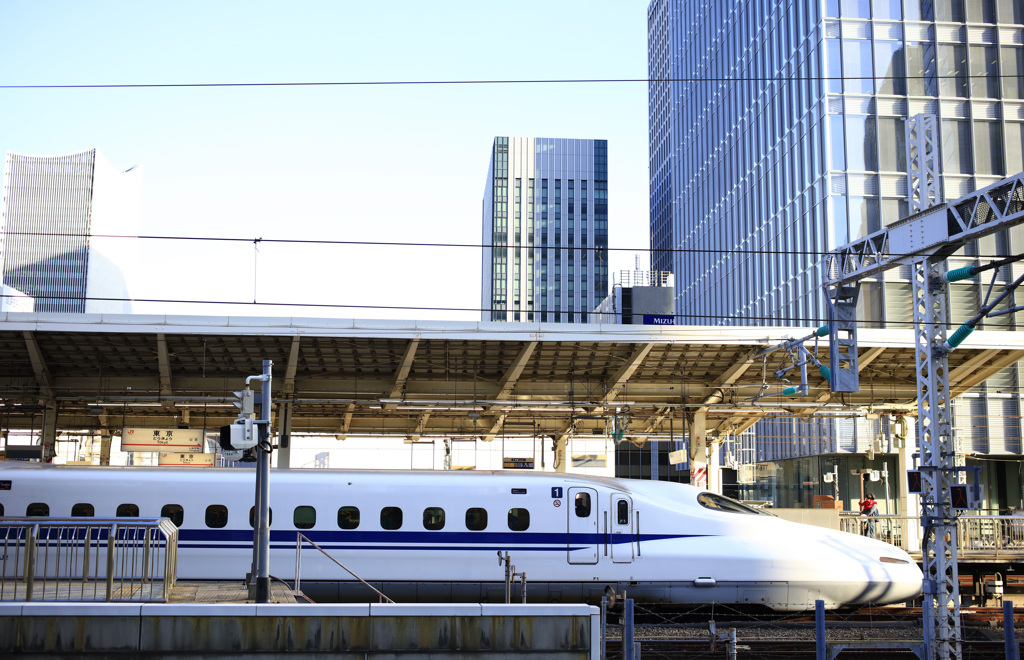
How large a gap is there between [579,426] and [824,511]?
11985 millimetres

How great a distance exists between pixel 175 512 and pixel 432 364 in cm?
996

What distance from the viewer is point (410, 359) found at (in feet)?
80.6

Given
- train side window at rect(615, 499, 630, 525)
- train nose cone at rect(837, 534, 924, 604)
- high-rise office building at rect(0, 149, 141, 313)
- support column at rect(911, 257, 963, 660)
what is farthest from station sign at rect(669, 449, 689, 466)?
high-rise office building at rect(0, 149, 141, 313)

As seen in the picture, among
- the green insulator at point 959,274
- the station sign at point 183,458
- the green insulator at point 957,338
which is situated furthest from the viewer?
the station sign at point 183,458

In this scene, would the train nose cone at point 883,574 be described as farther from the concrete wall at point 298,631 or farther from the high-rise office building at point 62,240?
the high-rise office building at point 62,240

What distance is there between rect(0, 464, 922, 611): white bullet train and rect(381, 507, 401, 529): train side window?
0.02 metres

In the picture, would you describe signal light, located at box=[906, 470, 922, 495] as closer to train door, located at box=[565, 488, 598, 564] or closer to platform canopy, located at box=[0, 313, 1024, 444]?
train door, located at box=[565, 488, 598, 564]

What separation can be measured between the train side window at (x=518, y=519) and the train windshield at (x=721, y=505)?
3389mm

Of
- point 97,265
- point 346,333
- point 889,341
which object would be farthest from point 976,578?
point 97,265

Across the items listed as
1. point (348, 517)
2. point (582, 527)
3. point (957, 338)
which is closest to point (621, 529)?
point (582, 527)

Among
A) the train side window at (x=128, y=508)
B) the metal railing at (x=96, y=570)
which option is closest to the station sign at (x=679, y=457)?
the train side window at (x=128, y=508)

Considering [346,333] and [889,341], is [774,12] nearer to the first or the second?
[889,341]

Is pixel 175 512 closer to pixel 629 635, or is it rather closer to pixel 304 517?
pixel 304 517

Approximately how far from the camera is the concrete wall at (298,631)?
416 inches
